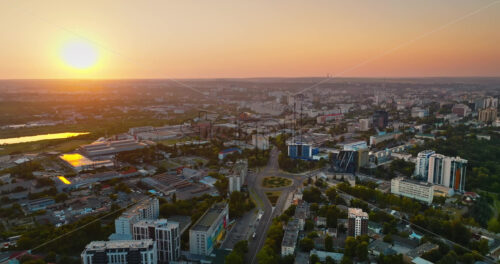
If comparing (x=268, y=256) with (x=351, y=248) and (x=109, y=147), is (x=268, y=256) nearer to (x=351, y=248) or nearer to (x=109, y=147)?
(x=351, y=248)

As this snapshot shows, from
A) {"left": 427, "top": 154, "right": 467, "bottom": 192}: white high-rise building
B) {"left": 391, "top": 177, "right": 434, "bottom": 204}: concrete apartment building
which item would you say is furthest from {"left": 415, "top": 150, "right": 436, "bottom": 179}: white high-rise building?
{"left": 391, "top": 177, "right": 434, "bottom": 204}: concrete apartment building

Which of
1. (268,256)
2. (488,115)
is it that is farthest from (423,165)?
(488,115)

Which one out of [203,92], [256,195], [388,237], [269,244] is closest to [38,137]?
[256,195]

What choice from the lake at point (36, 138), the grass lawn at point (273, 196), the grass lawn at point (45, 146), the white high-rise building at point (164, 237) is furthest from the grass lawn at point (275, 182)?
the lake at point (36, 138)

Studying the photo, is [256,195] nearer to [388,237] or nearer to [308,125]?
[388,237]

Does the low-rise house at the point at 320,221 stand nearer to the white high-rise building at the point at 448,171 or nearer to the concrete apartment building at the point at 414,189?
the concrete apartment building at the point at 414,189

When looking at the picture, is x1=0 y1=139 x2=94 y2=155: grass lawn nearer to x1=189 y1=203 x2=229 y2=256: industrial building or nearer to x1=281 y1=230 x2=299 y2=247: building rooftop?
x1=189 y1=203 x2=229 y2=256: industrial building
